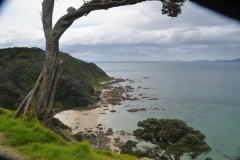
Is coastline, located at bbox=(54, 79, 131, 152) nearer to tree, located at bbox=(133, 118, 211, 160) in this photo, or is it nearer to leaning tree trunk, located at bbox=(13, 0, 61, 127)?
tree, located at bbox=(133, 118, 211, 160)

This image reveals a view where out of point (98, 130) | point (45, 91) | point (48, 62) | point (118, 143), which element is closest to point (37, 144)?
point (45, 91)

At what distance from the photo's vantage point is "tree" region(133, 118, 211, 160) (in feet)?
53.3

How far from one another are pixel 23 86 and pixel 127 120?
19801 millimetres

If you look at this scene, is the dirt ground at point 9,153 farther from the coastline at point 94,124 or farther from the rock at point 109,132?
the rock at point 109,132

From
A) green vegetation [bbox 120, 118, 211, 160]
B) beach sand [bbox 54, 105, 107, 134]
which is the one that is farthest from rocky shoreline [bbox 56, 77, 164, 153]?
green vegetation [bbox 120, 118, 211, 160]

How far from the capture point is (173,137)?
18.1 metres

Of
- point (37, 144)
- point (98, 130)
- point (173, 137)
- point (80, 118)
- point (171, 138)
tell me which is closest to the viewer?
point (37, 144)

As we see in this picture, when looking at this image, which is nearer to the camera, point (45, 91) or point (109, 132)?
point (45, 91)

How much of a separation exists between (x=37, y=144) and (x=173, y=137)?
594 inches

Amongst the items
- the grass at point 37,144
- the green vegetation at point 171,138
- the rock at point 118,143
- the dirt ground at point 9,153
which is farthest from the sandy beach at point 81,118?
the dirt ground at point 9,153

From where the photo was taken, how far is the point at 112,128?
35.3 metres

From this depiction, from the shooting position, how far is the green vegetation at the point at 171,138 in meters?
16.3

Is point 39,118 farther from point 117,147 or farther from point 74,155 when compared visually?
point 117,147

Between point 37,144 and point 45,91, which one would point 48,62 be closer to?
point 45,91
